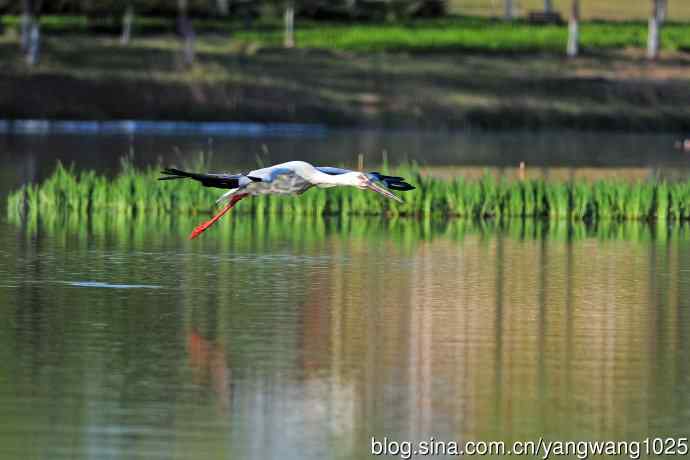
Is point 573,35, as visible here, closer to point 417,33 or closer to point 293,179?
point 417,33

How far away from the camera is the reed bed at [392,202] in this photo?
118ft

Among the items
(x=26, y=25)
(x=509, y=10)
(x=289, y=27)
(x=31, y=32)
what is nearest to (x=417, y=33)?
(x=289, y=27)

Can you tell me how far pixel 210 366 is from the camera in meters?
17.1

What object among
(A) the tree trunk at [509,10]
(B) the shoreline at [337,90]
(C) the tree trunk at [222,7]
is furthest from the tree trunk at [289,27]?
(A) the tree trunk at [509,10]

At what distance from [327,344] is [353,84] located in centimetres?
6488

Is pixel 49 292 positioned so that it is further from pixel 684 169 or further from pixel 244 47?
pixel 244 47

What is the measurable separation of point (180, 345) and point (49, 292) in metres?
4.56

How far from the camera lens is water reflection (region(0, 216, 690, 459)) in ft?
47.2

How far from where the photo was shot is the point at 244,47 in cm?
8900

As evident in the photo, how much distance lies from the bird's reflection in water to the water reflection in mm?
39

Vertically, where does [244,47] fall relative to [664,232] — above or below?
above

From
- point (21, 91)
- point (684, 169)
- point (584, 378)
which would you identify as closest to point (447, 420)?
point (584, 378)

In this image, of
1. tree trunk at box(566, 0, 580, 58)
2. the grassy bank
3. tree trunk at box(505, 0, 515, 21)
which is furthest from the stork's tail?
tree trunk at box(505, 0, 515, 21)

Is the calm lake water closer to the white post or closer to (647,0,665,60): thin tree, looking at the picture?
the white post
